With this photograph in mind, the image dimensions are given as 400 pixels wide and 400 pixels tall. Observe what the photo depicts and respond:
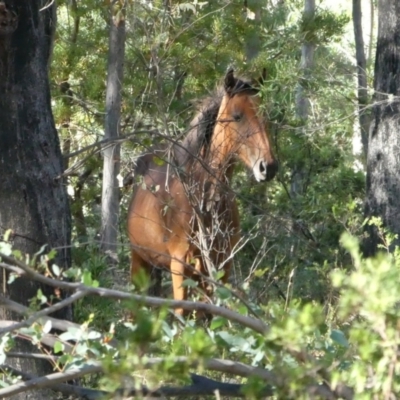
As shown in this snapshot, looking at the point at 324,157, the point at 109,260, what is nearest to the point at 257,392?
the point at 109,260

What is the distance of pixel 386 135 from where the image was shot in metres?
9.88

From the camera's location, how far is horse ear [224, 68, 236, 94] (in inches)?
325

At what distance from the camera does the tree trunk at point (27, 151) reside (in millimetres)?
5211

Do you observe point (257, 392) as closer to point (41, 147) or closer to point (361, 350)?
point (361, 350)

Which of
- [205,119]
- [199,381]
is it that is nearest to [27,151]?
[199,381]

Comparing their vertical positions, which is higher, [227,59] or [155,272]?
[227,59]

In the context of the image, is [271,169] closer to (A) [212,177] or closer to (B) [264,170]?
(B) [264,170]

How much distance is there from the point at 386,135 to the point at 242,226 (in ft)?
6.37

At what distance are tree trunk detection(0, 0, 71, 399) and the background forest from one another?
0.56 ft

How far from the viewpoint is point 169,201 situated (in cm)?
823

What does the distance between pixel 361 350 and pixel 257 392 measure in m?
0.31

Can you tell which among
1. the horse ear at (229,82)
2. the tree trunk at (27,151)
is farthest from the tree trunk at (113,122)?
the tree trunk at (27,151)

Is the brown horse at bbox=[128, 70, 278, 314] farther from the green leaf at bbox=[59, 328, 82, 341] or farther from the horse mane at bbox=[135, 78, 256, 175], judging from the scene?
the green leaf at bbox=[59, 328, 82, 341]

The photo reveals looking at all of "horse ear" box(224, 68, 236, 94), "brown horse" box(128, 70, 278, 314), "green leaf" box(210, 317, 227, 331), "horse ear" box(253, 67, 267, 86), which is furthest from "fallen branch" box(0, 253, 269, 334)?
"horse ear" box(253, 67, 267, 86)
